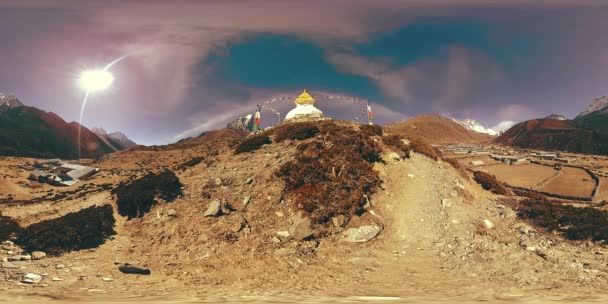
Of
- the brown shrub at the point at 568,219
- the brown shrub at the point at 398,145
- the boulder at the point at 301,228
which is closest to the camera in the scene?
the boulder at the point at 301,228

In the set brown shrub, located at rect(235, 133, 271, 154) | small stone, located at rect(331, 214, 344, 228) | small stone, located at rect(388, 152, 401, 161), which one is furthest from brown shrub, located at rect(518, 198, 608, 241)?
brown shrub, located at rect(235, 133, 271, 154)

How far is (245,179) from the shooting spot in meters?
28.6

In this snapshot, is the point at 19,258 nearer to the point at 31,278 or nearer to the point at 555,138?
the point at 31,278

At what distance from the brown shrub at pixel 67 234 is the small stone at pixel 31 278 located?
4.16 m

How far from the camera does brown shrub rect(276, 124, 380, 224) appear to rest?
77.0 feet

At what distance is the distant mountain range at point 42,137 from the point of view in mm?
127125

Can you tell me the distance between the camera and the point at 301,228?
21.4 metres

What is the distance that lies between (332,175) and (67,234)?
719 inches

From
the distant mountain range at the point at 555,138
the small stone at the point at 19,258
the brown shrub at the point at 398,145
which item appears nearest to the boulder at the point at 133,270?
the small stone at the point at 19,258

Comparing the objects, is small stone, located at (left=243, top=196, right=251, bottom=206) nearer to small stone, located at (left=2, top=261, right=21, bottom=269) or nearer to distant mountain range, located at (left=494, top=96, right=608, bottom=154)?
small stone, located at (left=2, top=261, right=21, bottom=269)

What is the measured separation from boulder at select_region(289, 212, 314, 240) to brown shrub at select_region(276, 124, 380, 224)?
0.54m

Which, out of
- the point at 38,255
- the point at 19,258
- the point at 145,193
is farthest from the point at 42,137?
the point at 19,258

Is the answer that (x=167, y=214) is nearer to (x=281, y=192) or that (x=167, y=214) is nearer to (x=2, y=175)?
(x=281, y=192)

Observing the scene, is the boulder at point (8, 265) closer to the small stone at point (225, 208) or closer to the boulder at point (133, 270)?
the boulder at point (133, 270)
